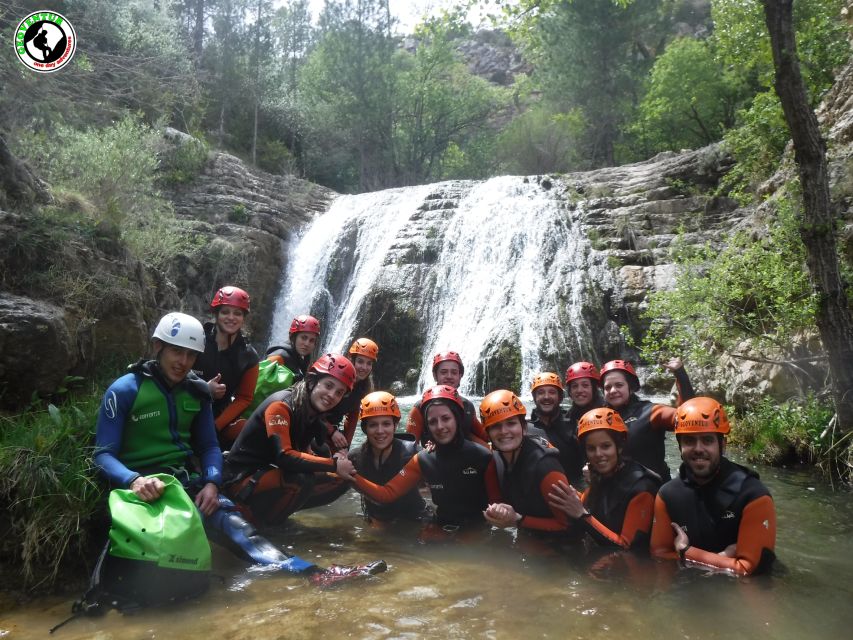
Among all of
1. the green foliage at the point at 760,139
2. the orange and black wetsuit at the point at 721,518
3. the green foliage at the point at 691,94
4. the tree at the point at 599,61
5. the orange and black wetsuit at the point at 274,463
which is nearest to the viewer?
the orange and black wetsuit at the point at 721,518

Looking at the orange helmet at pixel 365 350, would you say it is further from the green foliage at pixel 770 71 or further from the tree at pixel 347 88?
the tree at pixel 347 88

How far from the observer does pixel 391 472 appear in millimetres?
4977

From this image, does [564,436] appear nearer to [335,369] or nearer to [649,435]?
[649,435]

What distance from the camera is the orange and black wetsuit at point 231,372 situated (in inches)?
201

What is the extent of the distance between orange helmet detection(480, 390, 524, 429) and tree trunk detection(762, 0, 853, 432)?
3.76m

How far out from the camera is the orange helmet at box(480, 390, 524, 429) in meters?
4.27

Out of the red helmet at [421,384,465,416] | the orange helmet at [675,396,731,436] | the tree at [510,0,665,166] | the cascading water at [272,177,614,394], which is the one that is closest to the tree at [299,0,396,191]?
the tree at [510,0,665,166]

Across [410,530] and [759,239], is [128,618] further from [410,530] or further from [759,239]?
[759,239]

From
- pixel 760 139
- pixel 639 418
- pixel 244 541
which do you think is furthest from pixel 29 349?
pixel 760 139

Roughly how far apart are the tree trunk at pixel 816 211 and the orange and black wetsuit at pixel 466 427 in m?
3.62

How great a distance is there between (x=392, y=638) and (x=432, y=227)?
15.3m

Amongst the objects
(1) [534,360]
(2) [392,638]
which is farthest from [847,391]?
(1) [534,360]

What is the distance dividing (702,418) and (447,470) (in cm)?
185

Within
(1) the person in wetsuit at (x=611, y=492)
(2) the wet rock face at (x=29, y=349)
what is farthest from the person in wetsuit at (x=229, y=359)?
(1) the person in wetsuit at (x=611, y=492)
